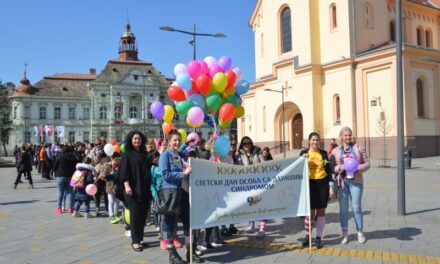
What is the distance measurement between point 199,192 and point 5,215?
23.2ft

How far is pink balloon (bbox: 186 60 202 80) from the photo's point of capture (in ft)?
29.7

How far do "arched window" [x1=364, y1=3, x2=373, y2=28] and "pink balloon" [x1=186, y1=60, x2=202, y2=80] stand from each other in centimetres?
3215

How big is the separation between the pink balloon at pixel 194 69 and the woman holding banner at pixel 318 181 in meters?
3.27

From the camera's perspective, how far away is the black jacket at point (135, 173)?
6656mm

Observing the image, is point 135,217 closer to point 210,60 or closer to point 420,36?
point 210,60

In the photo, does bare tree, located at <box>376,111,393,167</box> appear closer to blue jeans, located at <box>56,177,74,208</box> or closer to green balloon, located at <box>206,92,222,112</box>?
green balloon, located at <box>206,92,222,112</box>

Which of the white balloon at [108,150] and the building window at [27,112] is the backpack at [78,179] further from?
the building window at [27,112]

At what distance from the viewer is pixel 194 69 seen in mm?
9055

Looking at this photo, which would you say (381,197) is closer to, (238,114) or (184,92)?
(238,114)

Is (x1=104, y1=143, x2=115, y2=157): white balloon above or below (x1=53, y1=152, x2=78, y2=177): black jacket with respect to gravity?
above

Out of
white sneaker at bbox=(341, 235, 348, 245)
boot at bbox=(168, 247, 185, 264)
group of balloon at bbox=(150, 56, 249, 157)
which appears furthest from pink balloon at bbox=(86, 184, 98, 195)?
white sneaker at bbox=(341, 235, 348, 245)

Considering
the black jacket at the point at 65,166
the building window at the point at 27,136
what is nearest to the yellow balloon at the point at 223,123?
the black jacket at the point at 65,166

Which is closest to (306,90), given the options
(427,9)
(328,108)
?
(328,108)

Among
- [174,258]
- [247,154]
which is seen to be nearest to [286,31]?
[247,154]
